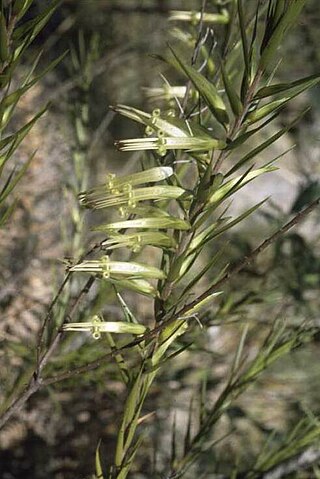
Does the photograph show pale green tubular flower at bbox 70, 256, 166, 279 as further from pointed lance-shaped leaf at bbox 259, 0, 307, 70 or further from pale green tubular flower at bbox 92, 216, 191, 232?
pointed lance-shaped leaf at bbox 259, 0, 307, 70

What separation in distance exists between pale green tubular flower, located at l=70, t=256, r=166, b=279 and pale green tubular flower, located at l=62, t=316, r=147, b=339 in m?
0.03

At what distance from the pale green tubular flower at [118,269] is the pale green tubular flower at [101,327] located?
26 millimetres

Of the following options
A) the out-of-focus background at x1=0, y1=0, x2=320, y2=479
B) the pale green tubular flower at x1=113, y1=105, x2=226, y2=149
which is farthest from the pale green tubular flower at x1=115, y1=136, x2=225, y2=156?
the out-of-focus background at x1=0, y1=0, x2=320, y2=479

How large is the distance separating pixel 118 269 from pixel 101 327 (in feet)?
0.11

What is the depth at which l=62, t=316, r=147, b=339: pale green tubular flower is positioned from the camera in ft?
1.40

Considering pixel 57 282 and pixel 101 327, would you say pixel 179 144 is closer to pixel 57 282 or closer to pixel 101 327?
Answer: pixel 101 327

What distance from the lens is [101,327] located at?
432 mm

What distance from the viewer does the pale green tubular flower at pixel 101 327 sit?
0.43 metres

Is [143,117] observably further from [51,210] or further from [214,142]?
[51,210]

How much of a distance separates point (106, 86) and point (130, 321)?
232cm

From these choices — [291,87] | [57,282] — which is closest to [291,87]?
Answer: [291,87]

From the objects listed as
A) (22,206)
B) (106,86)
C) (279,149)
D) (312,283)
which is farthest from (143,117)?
(279,149)

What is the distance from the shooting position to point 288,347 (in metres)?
0.62

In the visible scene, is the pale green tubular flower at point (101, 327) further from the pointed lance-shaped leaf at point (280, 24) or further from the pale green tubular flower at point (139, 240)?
the pointed lance-shaped leaf at point (280, 24)
